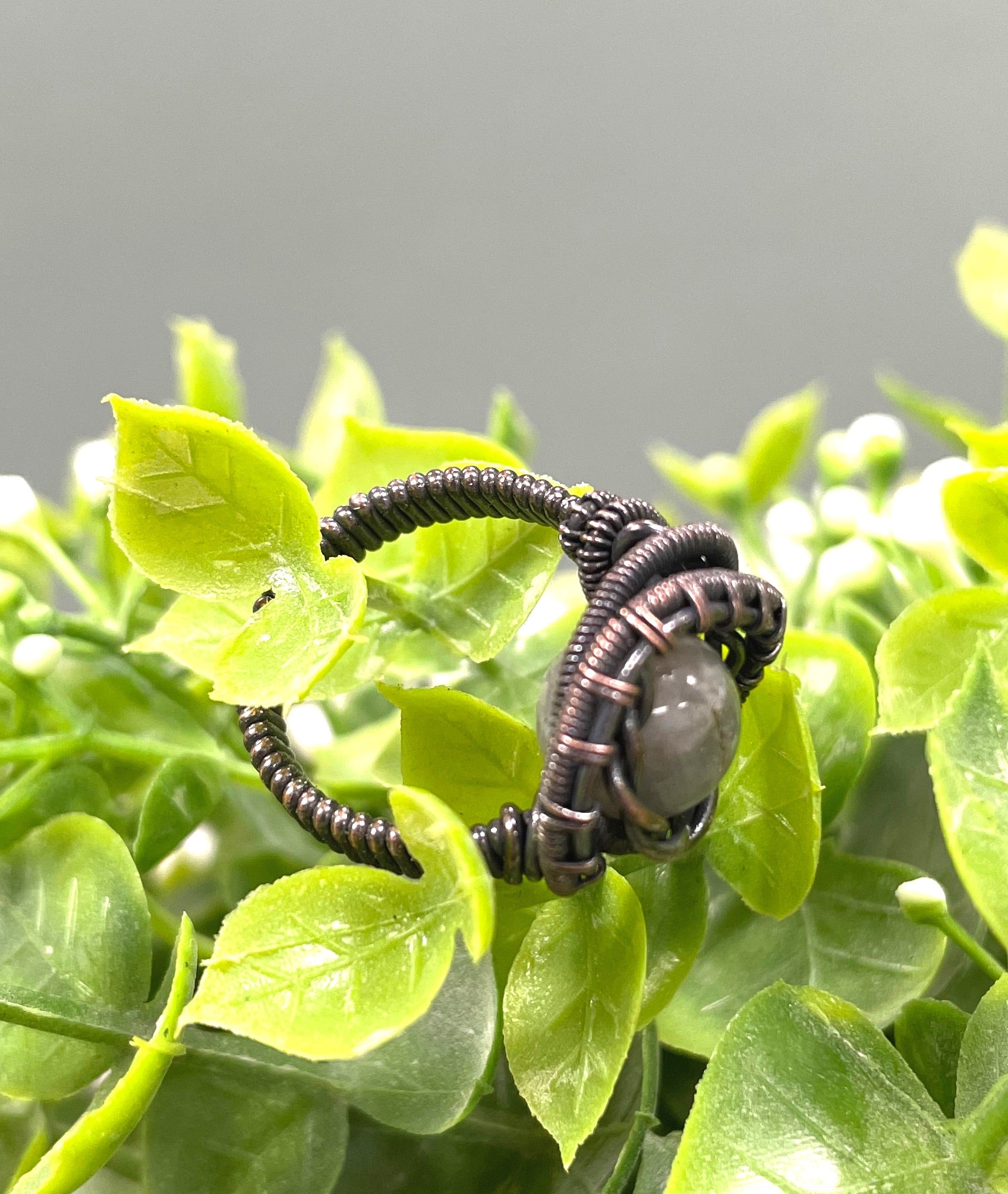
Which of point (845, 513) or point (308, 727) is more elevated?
point (845, 513)

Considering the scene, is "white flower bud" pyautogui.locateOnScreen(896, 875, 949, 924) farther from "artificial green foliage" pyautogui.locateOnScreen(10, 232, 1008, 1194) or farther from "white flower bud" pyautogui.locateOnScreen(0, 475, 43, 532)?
"white flower bud" pyautogui.locateOnScreen(0, 475, 43, 532)

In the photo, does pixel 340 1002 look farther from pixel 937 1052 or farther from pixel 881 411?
pixel 881 411

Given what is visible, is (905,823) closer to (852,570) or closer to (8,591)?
(852,570)

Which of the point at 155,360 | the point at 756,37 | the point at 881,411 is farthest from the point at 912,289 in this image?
the point at 155,360

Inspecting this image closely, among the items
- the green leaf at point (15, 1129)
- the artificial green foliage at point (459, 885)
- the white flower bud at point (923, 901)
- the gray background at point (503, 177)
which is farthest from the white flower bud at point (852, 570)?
the gray background at point (503, 177)

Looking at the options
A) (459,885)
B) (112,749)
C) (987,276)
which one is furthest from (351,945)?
(987,276)

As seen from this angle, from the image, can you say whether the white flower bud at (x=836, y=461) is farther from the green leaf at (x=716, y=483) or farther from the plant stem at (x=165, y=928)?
the plant stem at (x=165, y=928)

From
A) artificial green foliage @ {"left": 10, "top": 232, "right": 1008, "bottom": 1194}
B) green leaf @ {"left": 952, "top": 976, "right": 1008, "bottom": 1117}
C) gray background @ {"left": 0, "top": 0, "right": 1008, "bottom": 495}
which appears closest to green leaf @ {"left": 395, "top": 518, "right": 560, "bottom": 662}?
artificial green foliage @ {"left": 10, "top": 232, "right": 1008, "bottom": 1194}
